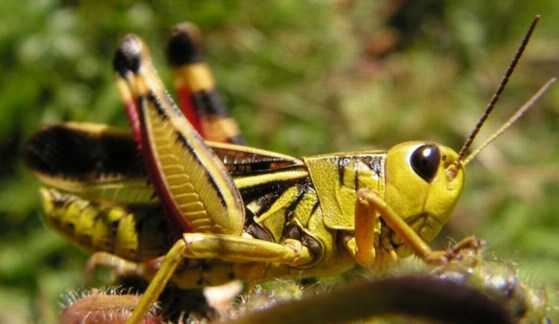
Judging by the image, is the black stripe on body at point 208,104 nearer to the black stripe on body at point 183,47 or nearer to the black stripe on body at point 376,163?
the black stripe on body at point 183,47

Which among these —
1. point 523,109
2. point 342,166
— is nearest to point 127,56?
point 342,166

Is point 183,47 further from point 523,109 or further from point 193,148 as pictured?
point 523,109

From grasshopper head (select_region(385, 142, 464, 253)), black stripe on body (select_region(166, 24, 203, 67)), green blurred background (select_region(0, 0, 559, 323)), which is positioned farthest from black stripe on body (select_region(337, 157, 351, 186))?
green blurred background (select_region(0, 0, 559, 323))

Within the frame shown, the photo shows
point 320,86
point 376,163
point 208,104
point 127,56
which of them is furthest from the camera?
point 320,86

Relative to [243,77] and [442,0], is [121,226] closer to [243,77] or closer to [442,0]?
[243,77]

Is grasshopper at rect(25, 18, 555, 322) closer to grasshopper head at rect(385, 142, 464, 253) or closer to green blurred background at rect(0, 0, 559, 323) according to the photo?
grasshopper head at rect(385, 142, 464, 253)

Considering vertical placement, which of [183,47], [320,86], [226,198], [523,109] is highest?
[523,109]

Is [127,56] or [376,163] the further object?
[127,56]

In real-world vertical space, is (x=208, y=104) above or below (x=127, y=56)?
below

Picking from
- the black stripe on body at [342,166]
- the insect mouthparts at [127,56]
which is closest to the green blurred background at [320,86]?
the insect mouthparts at [127,56]
